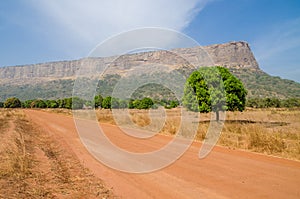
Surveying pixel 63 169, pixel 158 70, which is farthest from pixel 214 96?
pixel 63 169

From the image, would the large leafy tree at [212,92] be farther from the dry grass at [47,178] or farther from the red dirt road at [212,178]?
the dry grass at [47,178]

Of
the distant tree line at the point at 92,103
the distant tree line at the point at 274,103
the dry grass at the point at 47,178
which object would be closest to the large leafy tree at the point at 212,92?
the dry grass at the point at 47,178

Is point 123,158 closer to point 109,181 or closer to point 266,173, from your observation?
point 109,181

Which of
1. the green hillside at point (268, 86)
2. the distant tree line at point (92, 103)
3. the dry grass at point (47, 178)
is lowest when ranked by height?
the dry grass at point (47, 178)

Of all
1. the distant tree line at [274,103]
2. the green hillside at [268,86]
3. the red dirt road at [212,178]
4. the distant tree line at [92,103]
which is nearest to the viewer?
the red dirt road at [212,178]

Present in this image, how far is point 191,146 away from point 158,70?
6.70 m

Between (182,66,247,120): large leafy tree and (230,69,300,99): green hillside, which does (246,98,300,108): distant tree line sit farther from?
(182,66,247,120): large leafy tree

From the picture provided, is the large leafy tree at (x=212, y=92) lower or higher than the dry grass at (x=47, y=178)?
higher

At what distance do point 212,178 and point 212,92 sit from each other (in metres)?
16.9

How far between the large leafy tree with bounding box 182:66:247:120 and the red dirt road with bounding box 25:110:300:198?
45.7 feet

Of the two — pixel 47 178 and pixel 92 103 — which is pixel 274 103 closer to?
pixel 92 103

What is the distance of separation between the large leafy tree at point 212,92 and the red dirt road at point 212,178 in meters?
13.9

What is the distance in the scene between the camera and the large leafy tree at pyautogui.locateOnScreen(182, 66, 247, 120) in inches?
878

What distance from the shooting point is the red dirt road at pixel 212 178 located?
5008 millimetres
